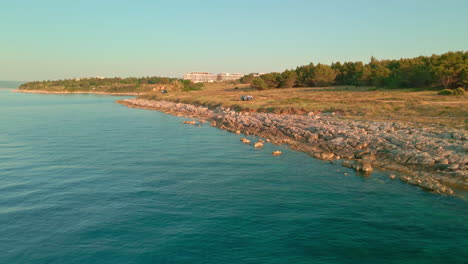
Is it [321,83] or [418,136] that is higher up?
[321,83]

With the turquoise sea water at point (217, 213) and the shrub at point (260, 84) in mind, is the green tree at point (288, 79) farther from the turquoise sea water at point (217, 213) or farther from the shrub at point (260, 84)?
the turquoise sea water at point (217, 213)

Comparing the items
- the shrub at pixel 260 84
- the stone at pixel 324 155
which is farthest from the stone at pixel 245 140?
the shrub at pixel 260 84

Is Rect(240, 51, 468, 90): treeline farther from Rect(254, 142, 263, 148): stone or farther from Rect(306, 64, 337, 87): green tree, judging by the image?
Rect(254, 142, 263, 148): stone

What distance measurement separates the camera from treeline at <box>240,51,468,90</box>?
162 ft

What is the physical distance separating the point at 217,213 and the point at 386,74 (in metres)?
61.0

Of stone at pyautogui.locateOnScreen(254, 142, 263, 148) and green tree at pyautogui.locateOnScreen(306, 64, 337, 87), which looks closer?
stone at pyautogui.locateOnScreen(254, 142, 263, 148)

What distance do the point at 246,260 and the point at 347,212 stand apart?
592cm

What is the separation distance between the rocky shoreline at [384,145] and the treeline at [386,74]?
24.5 metres

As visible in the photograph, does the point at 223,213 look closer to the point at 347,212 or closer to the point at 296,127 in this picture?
the point at 347,212

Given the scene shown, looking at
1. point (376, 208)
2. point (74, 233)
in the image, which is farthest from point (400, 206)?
point (74, 233)

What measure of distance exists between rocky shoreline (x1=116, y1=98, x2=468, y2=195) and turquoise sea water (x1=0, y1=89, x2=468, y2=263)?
5.72 ft

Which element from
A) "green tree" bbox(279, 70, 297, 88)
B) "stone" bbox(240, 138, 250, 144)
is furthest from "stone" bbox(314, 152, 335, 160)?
"green tree" bbox(279, 70, 297, 88)

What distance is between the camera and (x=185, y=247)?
468 inches

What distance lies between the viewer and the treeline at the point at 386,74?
4925cm
